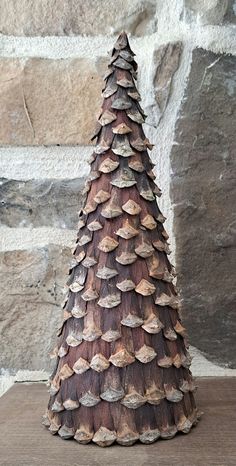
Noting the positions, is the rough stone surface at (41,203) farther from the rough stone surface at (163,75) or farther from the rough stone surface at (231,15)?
the rough stone surface at (231,15)

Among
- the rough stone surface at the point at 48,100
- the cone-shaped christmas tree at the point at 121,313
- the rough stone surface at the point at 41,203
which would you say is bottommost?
the cone-shaped christmas tree at the point at 121,313

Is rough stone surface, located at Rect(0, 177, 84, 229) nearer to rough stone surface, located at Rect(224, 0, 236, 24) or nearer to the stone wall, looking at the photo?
the stone wall

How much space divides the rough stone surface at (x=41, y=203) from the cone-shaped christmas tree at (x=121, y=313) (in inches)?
6.3

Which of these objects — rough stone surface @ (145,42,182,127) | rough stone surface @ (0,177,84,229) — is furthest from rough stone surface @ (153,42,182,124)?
rough stone surface @ (0,177,84,229)

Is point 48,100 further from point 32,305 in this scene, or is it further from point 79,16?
point 32,305

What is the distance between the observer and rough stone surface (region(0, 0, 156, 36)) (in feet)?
2.17

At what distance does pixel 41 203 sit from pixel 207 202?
0.19 meters

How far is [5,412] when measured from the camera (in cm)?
55

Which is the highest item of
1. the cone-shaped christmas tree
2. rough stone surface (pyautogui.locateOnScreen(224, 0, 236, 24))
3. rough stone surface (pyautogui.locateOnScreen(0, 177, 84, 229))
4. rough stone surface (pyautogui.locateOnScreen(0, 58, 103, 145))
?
rough stone surface (pyautogui.locateOnScreen(224, 0, 236, 24))

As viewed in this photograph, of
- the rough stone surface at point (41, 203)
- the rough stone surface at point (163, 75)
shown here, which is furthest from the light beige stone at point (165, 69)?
the rough stone surface at point (41, 203)

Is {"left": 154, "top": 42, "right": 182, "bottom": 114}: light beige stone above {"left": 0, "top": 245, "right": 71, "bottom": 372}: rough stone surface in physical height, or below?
above

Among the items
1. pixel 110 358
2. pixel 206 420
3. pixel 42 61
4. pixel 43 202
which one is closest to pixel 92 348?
pixel 110 358

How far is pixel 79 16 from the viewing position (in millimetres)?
663

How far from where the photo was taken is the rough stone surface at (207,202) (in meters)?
0.65
